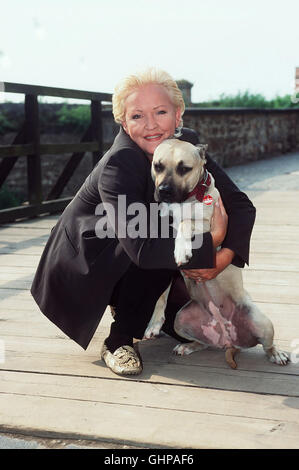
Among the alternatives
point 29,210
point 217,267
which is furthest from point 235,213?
point 29,210

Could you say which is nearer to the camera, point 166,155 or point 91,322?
point 166,155

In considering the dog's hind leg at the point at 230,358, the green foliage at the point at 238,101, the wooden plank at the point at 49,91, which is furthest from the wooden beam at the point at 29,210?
the green foliage at the point at 238,101

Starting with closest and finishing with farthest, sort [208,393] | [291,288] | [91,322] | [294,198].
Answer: [208,393] → [91,322] → [291,288] → [294,198]

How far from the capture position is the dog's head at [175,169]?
2.92 metres

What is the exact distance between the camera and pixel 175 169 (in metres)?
2.93

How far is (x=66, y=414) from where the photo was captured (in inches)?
101

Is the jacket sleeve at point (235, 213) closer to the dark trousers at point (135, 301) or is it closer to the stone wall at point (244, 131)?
the dark trousers at point (135, 301)

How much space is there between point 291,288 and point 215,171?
1.48m

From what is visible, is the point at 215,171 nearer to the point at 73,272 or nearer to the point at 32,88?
the point at 73,272

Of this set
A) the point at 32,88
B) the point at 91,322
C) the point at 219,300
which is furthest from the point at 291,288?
the point at 32,88

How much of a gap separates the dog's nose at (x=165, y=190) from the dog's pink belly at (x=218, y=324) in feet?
1.89

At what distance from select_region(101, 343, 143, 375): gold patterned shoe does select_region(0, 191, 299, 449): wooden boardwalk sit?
38mm
